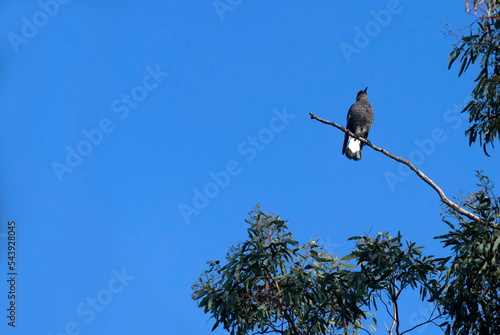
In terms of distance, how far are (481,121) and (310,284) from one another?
3.26m

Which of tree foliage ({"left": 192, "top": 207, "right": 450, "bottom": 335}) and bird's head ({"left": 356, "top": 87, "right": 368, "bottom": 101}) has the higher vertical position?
bird's head ({"left": 356, "top": 87, "right": 368, "bottom": 101})

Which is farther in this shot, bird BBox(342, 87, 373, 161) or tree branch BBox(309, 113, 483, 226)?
bird BBox(342, 87, 373, 161)

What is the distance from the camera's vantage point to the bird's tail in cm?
1167

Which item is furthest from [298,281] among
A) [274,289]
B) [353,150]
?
[353,150]

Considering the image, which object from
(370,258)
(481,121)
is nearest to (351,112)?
(481,121)

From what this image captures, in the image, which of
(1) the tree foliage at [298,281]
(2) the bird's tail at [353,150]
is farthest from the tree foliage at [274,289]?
(2) the bird's tail at [353,150]

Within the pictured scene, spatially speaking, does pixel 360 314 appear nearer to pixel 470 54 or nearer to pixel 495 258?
pixel 495 258

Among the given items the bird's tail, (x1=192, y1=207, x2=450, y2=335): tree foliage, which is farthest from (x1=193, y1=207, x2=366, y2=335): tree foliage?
the bird's tail

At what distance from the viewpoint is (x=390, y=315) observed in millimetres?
6875

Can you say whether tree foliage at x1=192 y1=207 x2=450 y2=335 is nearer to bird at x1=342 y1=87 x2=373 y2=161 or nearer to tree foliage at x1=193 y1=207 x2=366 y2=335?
tree foliage at x1=193 y1=207 x2=366 y2=335

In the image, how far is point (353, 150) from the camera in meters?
11.7

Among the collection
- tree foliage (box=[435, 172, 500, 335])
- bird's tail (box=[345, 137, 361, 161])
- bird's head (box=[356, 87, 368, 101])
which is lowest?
tree foliage (box=[435, 172, 500, 335])

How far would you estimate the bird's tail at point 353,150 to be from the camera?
11672 mm

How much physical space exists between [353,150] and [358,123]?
83 cm
